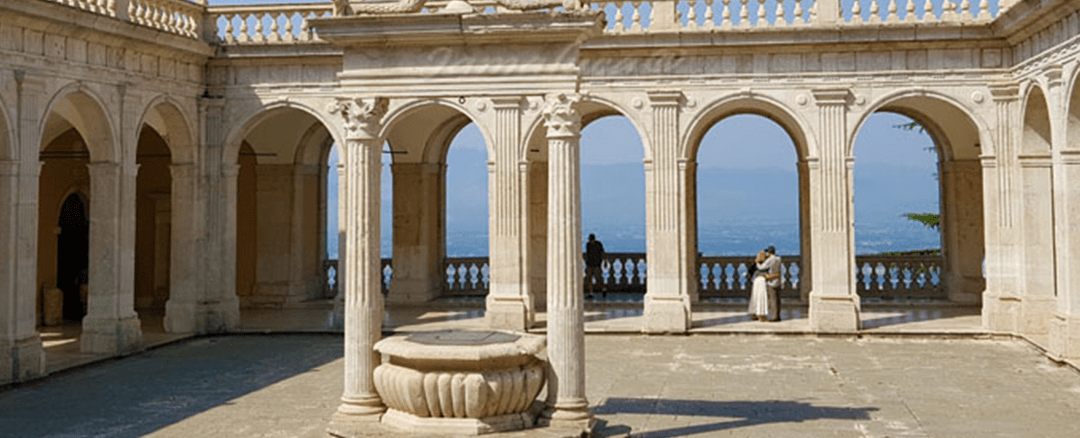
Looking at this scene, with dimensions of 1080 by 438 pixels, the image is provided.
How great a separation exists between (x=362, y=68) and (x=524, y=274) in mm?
8728

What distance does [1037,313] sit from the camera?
1599cm

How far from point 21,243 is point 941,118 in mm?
17758

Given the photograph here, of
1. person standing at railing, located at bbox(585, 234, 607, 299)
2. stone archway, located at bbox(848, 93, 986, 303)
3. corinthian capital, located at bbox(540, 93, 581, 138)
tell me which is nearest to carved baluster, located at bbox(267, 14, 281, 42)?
person standing at railing, located at bbox(585, 234, 607, 299)

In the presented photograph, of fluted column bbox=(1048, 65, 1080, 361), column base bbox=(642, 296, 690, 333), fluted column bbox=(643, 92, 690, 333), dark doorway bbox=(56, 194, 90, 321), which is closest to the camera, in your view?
fluted column bbox=(1048, 65, 1080, 361)

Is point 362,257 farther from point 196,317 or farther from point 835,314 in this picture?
point 835,314

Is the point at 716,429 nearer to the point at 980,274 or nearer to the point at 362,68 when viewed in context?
the point at 362,68

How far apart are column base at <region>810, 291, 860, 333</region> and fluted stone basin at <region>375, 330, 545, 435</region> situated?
9.66 m

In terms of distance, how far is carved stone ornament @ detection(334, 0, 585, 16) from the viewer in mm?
8947

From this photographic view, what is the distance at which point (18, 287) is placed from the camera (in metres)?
13.3

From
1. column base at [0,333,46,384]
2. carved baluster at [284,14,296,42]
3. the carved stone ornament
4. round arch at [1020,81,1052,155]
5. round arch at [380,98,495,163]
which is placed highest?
carved baluster at [284,14,296,42]

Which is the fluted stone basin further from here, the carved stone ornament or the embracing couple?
the embracing couple

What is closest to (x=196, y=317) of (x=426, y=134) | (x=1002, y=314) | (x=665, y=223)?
(x=426, y=134)

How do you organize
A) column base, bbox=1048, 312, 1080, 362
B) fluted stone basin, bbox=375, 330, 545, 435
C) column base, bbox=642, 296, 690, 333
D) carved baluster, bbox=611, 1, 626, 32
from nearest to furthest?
1. fluted stone basin, bbox=375, 330, 545, 435
2. column base, bbox=1048, 312, 1080, 362
3. column base, bbox=642, 296, 690, 333
4. carved baluster, bbox=611, 1, 626, 32

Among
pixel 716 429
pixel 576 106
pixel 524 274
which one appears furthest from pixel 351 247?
pixel 524 274
